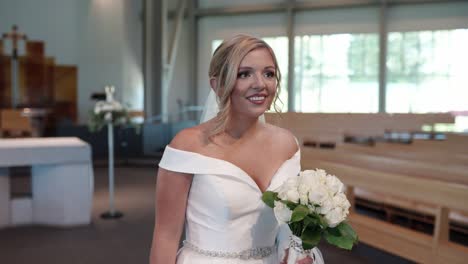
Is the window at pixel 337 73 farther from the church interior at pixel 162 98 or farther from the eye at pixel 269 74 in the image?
the eye at pixel 269 74

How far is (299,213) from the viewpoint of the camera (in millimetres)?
1235

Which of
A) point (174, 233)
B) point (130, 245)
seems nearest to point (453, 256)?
point (174, 233)

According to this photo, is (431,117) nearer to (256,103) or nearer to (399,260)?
(399,260)

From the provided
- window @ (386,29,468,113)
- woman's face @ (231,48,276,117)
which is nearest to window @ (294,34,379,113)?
window @ (386,29,468,113)

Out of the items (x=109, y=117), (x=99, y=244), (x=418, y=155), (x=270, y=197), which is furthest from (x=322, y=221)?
(x=109, y=117)

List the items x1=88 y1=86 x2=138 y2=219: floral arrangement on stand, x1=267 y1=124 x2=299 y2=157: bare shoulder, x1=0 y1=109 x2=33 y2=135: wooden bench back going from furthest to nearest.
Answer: x1=0 y1=109 x2=33 y2=135: wooden bench back
x1=88 y1=86 x2=138 y2=219: floral arrangement on stand
x1=267 y1=124 x2=299 y2=157: bare shoulder

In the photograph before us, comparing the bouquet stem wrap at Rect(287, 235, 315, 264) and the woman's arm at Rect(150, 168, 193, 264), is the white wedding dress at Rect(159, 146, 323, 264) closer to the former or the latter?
the woman's arm at Rect(150, 168, 193, 264)

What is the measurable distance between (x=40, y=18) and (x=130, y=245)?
36.0ft

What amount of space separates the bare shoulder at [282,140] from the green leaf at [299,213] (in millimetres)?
430

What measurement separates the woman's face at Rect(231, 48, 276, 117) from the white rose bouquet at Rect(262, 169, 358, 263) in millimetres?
267

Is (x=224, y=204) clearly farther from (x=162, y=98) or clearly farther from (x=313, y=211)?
(x=162, y=98)

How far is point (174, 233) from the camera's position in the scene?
1.55 m

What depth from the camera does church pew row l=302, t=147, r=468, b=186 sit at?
381 centimetres

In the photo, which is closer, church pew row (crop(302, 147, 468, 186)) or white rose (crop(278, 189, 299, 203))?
white rose (crop(278, 189, 299, 203))
